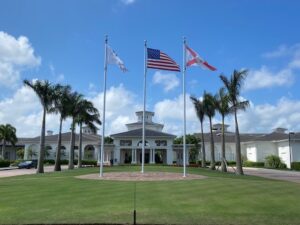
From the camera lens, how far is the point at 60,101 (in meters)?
39.8

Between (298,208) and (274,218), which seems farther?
(298,208)

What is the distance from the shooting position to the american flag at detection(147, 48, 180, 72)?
79.8 ft

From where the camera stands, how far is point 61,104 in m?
40.6

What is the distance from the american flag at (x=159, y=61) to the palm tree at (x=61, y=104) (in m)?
16.4

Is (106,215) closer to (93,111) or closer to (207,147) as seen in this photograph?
(93,111)

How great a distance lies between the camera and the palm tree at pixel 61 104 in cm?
3819

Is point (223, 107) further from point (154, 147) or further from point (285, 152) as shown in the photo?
point (285, 152)

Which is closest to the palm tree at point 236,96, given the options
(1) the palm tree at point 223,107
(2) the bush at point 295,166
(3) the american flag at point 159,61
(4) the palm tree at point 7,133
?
(1) the palm tree at point 223,107

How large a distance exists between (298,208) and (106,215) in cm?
613

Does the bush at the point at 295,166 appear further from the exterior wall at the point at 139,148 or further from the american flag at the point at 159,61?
the american flag at the point at 159,61

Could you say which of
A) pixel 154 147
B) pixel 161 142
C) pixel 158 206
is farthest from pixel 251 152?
pixel 158 206

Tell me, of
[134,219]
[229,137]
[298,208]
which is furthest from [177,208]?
[229,137]

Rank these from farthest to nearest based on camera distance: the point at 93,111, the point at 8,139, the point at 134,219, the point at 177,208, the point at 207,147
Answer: the point at 207,147, the point at 8,139, the point at 93,111, the point at 177,208, the point at 134,219

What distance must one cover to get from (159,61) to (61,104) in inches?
769
